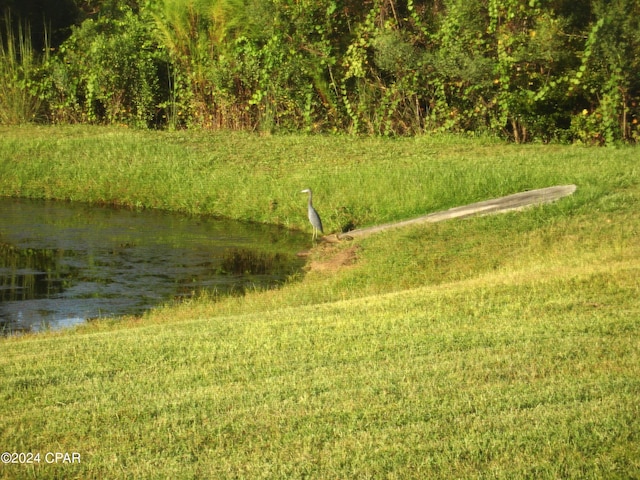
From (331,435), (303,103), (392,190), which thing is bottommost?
(331,435)

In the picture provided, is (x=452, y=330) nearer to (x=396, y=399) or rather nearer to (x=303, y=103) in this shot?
(x=396, y=399)

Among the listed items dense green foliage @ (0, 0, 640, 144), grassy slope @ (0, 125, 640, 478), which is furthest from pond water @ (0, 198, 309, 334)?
dense green foliage @ (0, 0, 640, 144)

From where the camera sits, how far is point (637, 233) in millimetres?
12078

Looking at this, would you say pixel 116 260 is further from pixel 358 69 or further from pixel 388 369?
pixel 358 69

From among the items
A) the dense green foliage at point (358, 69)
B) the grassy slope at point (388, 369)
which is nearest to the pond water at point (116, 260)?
the grassy slope at point (388, 369)

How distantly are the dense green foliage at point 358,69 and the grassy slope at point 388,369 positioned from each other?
526 centimetres

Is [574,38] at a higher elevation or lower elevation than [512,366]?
higher

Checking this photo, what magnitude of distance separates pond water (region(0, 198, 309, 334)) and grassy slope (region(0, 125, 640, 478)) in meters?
0.96

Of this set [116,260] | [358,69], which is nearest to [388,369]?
[116,260]

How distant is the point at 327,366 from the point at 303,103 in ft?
50.1

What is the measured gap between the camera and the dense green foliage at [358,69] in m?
18.4

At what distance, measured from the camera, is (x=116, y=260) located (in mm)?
13648

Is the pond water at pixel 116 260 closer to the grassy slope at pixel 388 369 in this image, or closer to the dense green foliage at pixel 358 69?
the grassy slope at pixel 388 369

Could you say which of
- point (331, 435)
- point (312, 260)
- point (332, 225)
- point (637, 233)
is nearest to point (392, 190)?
point (332, 225)
